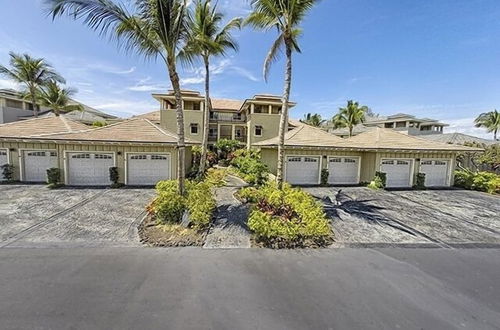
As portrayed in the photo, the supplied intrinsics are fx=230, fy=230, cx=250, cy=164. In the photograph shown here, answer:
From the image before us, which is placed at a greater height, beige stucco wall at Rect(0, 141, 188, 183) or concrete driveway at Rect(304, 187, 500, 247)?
beige stucco wall at Rect(0, 141, 188, 183)

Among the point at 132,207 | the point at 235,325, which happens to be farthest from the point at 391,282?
the point at 132,207

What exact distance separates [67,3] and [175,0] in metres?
3.19

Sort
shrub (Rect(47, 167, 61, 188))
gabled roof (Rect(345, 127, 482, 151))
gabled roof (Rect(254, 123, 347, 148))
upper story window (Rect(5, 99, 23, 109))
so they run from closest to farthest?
shrub (Rect(47, 167, 61, 188))
gabled roof (Rect(254, 123, 347, 148))
gabled roof (Rect(345, 127, 482, 151))
upper story window (Rect(5, 99, 23, 109))

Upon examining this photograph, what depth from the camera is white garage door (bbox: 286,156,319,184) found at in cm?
1611

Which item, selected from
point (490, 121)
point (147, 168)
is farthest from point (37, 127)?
point (490, 121)

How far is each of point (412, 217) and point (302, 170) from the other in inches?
282

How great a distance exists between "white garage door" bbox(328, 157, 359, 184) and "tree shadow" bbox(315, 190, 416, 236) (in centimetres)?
316

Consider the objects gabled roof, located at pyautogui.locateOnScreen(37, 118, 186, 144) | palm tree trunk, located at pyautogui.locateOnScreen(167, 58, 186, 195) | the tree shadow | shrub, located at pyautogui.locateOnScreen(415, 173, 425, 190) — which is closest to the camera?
palm tree trunk, located at pyautogui.locateOnScreen(167, 58, 186, 195)

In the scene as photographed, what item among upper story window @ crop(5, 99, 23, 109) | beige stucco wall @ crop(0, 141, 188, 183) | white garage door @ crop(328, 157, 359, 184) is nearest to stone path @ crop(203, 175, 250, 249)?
beige stucco wall @ crop(0, 141, 188, 183)

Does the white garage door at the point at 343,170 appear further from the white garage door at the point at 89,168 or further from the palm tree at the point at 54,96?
the palm tree at the point at 54,96

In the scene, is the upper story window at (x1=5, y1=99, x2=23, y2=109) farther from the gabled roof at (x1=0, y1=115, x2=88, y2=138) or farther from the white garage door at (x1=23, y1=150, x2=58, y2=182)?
the white garage door at (x1=23, y1=150, x2=58, y2=182)

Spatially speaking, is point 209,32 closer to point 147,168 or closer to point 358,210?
point 147,168

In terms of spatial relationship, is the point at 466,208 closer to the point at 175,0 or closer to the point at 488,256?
the point at 488,256

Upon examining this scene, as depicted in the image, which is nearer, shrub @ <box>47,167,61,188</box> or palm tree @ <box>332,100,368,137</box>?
shrub @ <box>47,167,61,188</box>
